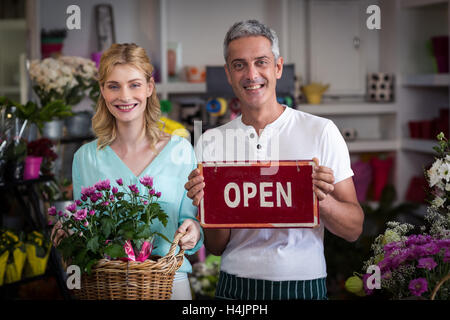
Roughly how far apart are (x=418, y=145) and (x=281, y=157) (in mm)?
2209

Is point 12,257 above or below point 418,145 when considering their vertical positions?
below

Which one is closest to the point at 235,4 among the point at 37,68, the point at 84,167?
the point at 84,167

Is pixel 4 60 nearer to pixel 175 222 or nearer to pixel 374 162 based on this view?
pixel 374 162

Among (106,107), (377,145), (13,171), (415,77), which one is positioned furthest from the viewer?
(415,77)

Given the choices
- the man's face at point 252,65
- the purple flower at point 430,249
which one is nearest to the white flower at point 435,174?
the purple flower at point 430,249

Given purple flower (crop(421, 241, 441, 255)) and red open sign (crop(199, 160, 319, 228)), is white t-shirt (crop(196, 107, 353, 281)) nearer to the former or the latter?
red open sign (crop(199, 160, 319, 228))

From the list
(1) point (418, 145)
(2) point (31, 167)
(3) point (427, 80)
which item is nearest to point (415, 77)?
(3) point (427, 80)

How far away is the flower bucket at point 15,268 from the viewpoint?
83.4 inches

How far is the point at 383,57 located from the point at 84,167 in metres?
2.24

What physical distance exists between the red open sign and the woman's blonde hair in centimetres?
23

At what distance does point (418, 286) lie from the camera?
1.07 m

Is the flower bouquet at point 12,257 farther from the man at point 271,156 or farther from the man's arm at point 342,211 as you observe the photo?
the man's arm at point 342,211

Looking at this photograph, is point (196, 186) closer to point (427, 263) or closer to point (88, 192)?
point (88, 192)

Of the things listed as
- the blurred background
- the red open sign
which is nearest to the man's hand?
the red open sign
